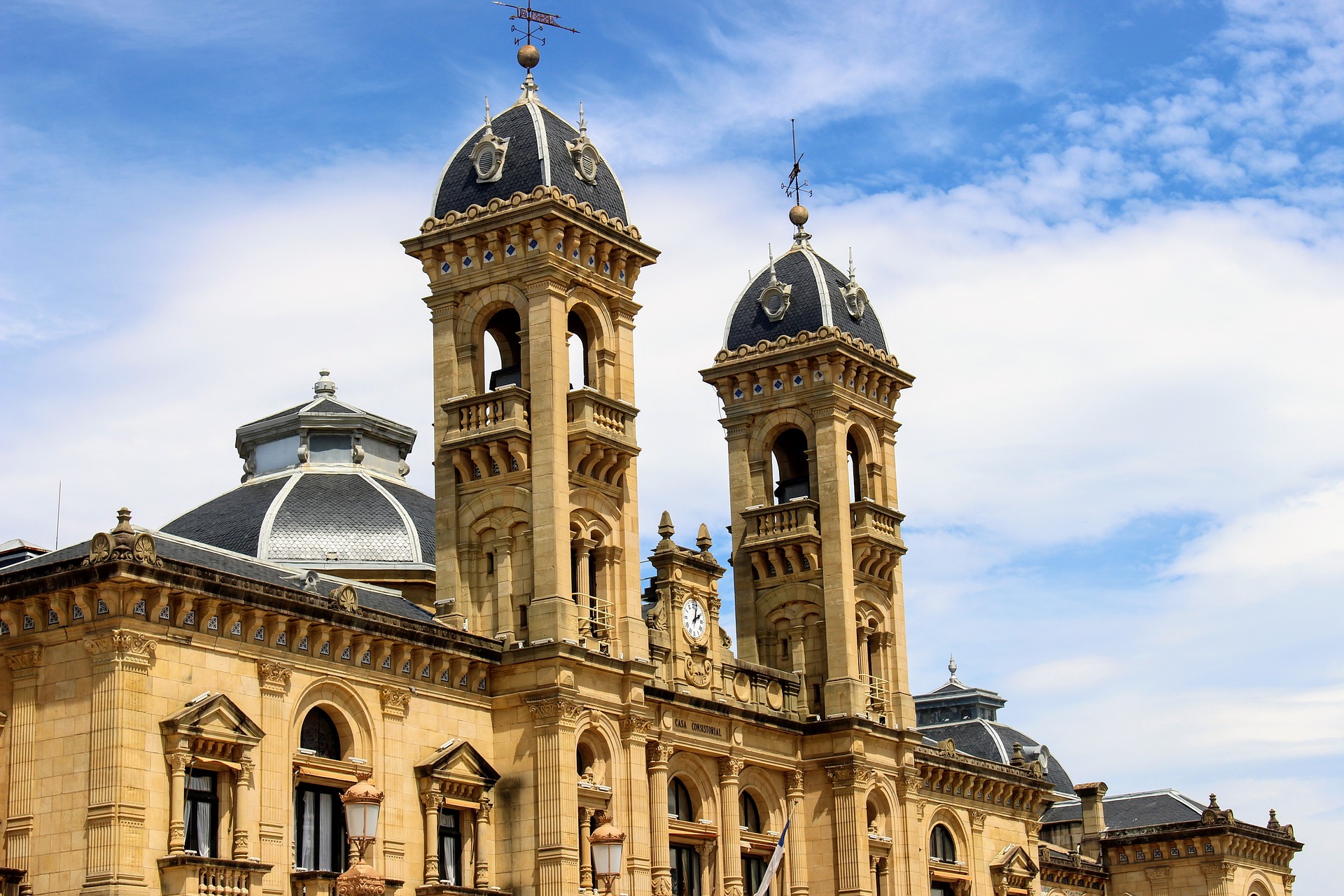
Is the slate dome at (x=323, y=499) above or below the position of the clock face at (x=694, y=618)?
above

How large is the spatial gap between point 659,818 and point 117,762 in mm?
18492

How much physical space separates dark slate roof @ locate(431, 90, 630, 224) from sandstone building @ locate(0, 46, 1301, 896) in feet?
0.41

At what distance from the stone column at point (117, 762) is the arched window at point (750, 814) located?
24.0m

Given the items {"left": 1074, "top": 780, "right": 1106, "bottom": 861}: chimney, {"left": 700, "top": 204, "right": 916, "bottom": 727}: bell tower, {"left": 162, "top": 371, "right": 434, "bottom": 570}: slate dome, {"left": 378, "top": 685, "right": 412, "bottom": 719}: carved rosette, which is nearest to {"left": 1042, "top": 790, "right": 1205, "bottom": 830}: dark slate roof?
{"left": 1074, "top": 780, "right": 1106, "bottom": 861}: chimney

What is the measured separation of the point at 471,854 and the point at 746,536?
66.1ft

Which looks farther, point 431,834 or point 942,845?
point 942,845

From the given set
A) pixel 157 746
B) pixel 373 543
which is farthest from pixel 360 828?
pixel 373 543

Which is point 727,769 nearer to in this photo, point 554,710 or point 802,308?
point 554,710

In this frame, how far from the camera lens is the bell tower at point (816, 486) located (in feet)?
211

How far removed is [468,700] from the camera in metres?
50.1

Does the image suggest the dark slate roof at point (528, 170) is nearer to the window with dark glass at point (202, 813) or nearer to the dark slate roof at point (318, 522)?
the dark slate roof at point (318, 522)

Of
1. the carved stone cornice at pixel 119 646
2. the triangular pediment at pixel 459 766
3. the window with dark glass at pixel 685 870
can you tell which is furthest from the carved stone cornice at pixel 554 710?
Result: the carved stone cornice at pixel 119 646

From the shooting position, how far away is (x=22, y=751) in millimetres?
40969

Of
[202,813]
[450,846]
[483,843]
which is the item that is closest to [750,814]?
[483,843]
